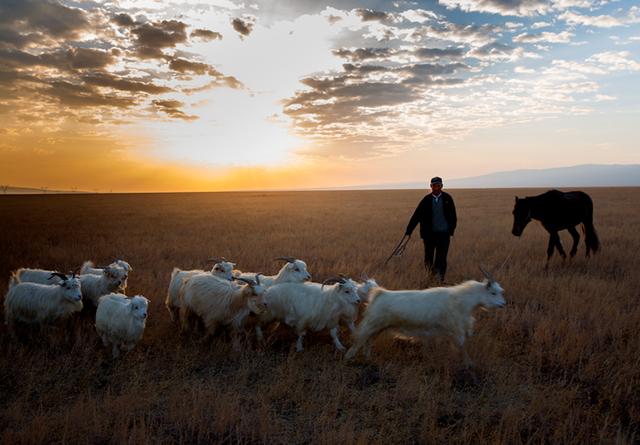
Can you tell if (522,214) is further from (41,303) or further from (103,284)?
(41,303)

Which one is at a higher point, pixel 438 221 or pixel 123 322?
pixel 438 221

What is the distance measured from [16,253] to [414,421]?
52.3 feet

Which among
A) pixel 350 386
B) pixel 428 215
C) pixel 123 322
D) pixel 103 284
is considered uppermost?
pixel 428 215

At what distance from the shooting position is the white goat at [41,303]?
725cm

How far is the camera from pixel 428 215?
1027cm

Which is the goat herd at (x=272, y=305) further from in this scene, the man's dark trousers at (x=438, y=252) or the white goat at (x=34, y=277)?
the man's dark trousers at (x=438, y=252)

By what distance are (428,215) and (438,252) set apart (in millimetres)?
1012

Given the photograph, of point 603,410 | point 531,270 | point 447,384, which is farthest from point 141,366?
point 531,270

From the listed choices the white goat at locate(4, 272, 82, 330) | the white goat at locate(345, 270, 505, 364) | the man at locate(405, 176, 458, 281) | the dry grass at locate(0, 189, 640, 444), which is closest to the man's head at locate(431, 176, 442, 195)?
the man at locate(405, 176, 458, 281)

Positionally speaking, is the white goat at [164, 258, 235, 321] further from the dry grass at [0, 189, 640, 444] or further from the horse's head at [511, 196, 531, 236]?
the horse's head at [511, 196, 531, 236]

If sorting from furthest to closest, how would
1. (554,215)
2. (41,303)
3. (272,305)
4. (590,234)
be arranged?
(590,234) < (554,215) < (41,303) < (272,305)

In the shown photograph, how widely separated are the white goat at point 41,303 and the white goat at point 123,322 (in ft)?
3.72

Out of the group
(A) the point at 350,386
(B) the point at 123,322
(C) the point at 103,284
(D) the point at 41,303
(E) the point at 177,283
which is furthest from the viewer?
(C) the point at 103,284

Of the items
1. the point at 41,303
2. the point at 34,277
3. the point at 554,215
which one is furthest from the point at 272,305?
the point at 554,215
